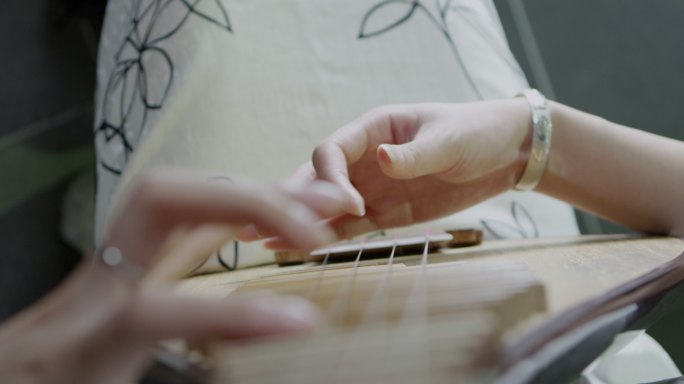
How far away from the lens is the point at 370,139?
0.88m

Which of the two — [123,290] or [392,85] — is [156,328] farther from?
[392,85]

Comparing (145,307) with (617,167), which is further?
(617,167)

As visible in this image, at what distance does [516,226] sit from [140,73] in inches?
26.0

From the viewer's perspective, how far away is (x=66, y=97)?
184 centimetres

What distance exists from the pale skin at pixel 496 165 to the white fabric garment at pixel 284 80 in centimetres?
16

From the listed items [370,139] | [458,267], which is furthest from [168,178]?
[370,139]

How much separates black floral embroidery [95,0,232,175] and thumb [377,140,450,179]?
52cm

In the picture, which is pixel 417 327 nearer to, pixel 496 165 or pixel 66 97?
pixel 496 165

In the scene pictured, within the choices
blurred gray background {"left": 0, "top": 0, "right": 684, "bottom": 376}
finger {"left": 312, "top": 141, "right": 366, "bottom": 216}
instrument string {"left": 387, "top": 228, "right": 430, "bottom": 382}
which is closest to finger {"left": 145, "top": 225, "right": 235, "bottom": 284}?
instrument string {"left": 387, "top": 228, "right": 430, "bottom": 382}

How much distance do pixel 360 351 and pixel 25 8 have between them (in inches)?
68.0

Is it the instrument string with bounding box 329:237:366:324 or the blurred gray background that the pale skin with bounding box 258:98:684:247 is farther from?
the blurred gray background

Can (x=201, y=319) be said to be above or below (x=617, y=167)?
above

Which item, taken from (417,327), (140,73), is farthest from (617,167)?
(140,73)

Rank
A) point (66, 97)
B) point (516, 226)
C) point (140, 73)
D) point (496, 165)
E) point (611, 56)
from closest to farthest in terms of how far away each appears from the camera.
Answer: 1. point (496, 165)
2. point (516, 226)
3. point (140, 73)
4. point (611, 56)
5. point (66, 97)
